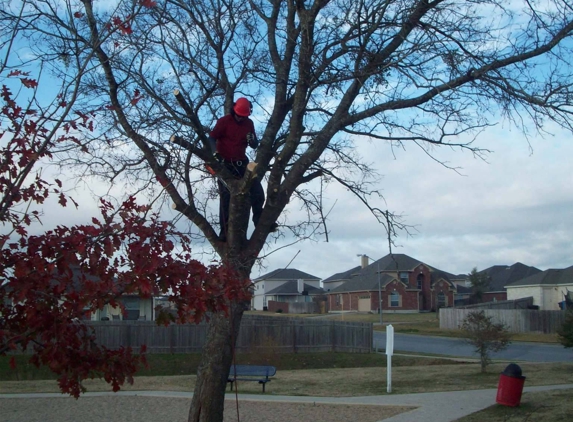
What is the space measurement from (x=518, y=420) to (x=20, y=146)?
30.4 ft

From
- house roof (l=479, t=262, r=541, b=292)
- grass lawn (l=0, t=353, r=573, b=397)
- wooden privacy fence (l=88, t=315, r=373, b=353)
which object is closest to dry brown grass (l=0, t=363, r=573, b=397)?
grass lawn (l=0, t=353, r=573, b=397)

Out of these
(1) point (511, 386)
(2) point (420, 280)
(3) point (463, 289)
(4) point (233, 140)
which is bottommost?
(1) point (511, 386)

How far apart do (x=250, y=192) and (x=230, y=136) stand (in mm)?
687

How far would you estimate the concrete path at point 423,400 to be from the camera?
41.5 feet

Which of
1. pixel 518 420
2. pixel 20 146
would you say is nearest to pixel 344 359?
pixel 518 420

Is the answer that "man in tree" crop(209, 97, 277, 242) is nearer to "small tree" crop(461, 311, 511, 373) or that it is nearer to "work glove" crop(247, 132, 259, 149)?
"work glove" crop(247, 132, 259, 149)

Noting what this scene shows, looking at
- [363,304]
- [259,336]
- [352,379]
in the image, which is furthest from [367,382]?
[363,304]

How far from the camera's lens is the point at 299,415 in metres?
13.5

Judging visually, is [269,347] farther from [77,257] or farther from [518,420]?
[77,257]

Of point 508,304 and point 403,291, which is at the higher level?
point 403,291

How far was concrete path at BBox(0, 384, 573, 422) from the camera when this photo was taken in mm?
12664

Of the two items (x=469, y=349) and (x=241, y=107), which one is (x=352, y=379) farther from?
(x=469, y=349)

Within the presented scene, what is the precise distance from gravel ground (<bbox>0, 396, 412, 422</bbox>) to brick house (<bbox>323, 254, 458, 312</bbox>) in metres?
47.1

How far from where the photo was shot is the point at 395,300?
65.4m
